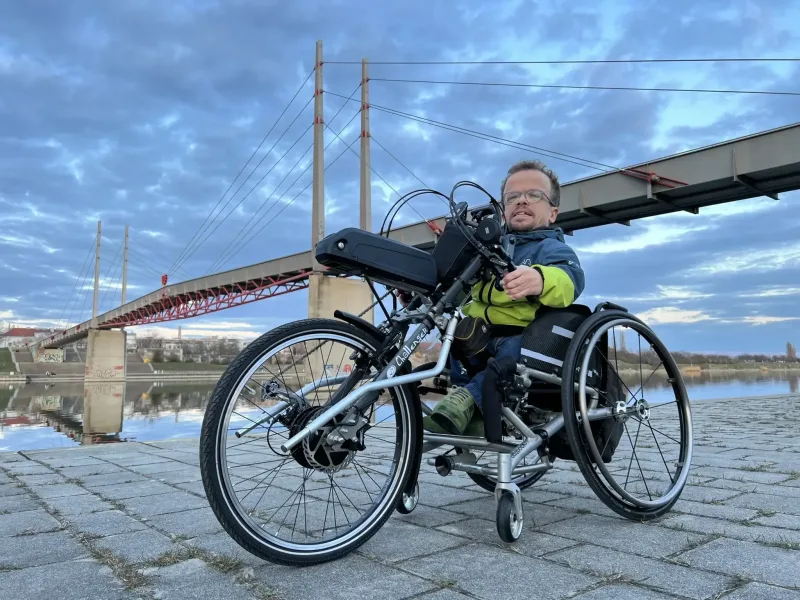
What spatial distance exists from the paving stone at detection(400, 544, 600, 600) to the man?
0.40 meters

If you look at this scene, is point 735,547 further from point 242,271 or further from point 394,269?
point 242,271

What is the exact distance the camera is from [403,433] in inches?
71.8

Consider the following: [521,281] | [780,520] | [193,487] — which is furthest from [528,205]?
[193,487]

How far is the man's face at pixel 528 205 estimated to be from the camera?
7.75ft

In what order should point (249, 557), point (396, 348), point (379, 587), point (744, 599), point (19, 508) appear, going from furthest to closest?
point (19, 508)
point (396, 348)
point (249, 557)
point (379, 587)
point (744, 599)

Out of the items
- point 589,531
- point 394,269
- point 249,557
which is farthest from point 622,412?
point 249,557

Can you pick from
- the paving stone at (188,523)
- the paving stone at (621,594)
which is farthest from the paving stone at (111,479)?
the paving stone at (621,594)

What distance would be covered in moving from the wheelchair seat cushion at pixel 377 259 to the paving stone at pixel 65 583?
3.31 ft

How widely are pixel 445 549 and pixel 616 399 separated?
92 cm

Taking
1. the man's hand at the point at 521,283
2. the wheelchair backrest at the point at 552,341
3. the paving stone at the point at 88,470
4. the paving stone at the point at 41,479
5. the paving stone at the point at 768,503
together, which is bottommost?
the paving stone at the point at 88,470

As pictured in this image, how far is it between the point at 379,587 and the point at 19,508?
190 cm

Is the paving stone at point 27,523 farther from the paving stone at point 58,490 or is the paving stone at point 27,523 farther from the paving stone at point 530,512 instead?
the paving stone at point 530,512

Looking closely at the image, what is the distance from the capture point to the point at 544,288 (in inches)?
76.8

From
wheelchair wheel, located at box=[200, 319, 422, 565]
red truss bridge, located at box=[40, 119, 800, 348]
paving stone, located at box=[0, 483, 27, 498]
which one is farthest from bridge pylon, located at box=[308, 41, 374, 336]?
wheelchair wheel, located at box=[200, 319, 422, 565]
